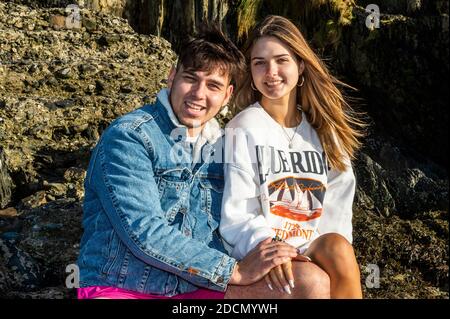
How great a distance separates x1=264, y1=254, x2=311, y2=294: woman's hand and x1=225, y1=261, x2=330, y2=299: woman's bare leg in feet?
0.06

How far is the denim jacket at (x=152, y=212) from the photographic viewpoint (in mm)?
2541

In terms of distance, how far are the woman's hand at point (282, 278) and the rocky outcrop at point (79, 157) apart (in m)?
1.82

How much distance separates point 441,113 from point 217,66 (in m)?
9.06

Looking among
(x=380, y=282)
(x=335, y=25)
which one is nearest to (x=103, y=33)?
(x=335, y=25)

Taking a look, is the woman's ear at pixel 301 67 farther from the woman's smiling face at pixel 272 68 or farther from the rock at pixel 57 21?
the rock at pixel 57 21

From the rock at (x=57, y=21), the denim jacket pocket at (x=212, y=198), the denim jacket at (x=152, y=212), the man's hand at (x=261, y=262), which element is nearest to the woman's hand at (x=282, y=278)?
the man's hand at (x=261, y=262)

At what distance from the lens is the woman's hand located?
247cm

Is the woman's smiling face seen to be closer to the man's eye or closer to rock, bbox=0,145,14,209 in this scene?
the man's eye

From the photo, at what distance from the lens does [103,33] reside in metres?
8.25

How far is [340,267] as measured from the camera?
8.38 ft

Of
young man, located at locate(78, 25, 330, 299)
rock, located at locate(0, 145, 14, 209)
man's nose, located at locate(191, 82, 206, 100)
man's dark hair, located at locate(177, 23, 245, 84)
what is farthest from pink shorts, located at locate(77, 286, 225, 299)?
rock, located at locate(0, 145, 14, 209)

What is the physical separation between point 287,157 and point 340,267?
0.72 m

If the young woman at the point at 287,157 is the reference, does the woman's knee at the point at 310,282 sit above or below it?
→ below
